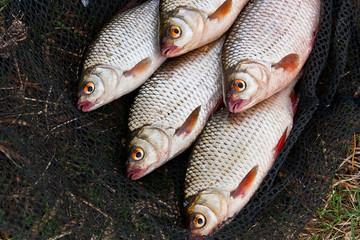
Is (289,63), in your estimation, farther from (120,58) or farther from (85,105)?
(85,105)

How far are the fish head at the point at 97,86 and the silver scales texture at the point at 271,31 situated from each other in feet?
2.47

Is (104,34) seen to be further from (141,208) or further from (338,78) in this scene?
(338,78)

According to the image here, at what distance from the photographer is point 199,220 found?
8.28ft

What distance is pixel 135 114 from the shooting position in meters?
2.81

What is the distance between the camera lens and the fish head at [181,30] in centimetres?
274

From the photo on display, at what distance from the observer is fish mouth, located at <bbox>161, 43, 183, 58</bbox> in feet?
9.04

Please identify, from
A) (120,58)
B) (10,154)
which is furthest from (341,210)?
(10,154)

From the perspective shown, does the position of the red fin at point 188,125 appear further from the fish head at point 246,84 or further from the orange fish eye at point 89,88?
the orange fish eye at point 89,88

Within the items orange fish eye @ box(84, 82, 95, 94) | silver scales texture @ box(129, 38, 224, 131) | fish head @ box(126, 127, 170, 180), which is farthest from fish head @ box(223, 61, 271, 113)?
orange fish eye @ box(84, 82, 95, 94)

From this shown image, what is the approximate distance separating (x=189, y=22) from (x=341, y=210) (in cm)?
172

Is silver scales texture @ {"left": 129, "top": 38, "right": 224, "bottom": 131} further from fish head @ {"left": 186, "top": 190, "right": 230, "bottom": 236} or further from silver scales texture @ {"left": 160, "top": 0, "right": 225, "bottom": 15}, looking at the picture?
fish head @ {"left": 186, "top": 190, "right": 230, "bottom": 236}

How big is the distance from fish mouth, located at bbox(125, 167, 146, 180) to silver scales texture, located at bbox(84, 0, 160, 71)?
0.68m

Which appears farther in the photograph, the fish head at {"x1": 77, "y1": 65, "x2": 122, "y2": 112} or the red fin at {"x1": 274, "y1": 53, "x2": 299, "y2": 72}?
the fish head at {"x1": 77, "y1": 65, "x2": 122, "y2": 112}

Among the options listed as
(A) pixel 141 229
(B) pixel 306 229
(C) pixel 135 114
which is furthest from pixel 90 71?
(B) pixel 306 229
